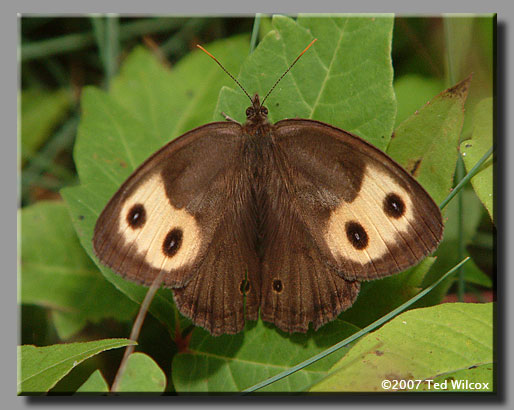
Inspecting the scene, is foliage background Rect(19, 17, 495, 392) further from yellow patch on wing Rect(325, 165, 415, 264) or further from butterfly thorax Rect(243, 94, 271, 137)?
butterfly thorax Rect(243, 94, 271, 137)

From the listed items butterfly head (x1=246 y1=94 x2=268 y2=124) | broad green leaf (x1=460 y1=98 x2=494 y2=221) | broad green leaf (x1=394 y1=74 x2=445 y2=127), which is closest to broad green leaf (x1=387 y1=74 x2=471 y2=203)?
broad green leaf (x1=460 y1=98 x2=494 y2=221)

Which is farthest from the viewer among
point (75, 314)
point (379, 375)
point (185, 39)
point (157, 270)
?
point (185, 39)

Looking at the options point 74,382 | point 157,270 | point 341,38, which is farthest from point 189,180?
point 74,382

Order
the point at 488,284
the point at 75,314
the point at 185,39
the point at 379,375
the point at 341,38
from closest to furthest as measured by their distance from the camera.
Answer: the point at 379,375 → the point at 341,38 → the point at 488,284 → the point at 75,314 → the point at 185,39

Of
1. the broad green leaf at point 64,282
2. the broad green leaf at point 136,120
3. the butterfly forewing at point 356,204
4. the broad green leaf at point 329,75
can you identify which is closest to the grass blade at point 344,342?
the butterfly forewing at point 356,204

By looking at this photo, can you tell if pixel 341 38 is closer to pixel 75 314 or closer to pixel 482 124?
pixel 482 124

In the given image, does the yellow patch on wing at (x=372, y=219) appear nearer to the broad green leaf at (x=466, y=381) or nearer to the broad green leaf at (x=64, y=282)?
the broad green leaf at (x=466, y=381)

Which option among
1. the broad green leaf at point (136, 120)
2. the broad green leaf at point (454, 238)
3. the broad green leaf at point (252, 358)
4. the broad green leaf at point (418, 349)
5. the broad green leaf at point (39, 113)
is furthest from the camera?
the broad green leaf at point (39, 113)

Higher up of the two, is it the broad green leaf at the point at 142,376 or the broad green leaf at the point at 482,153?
the broad green leaf at the point at 482,153
